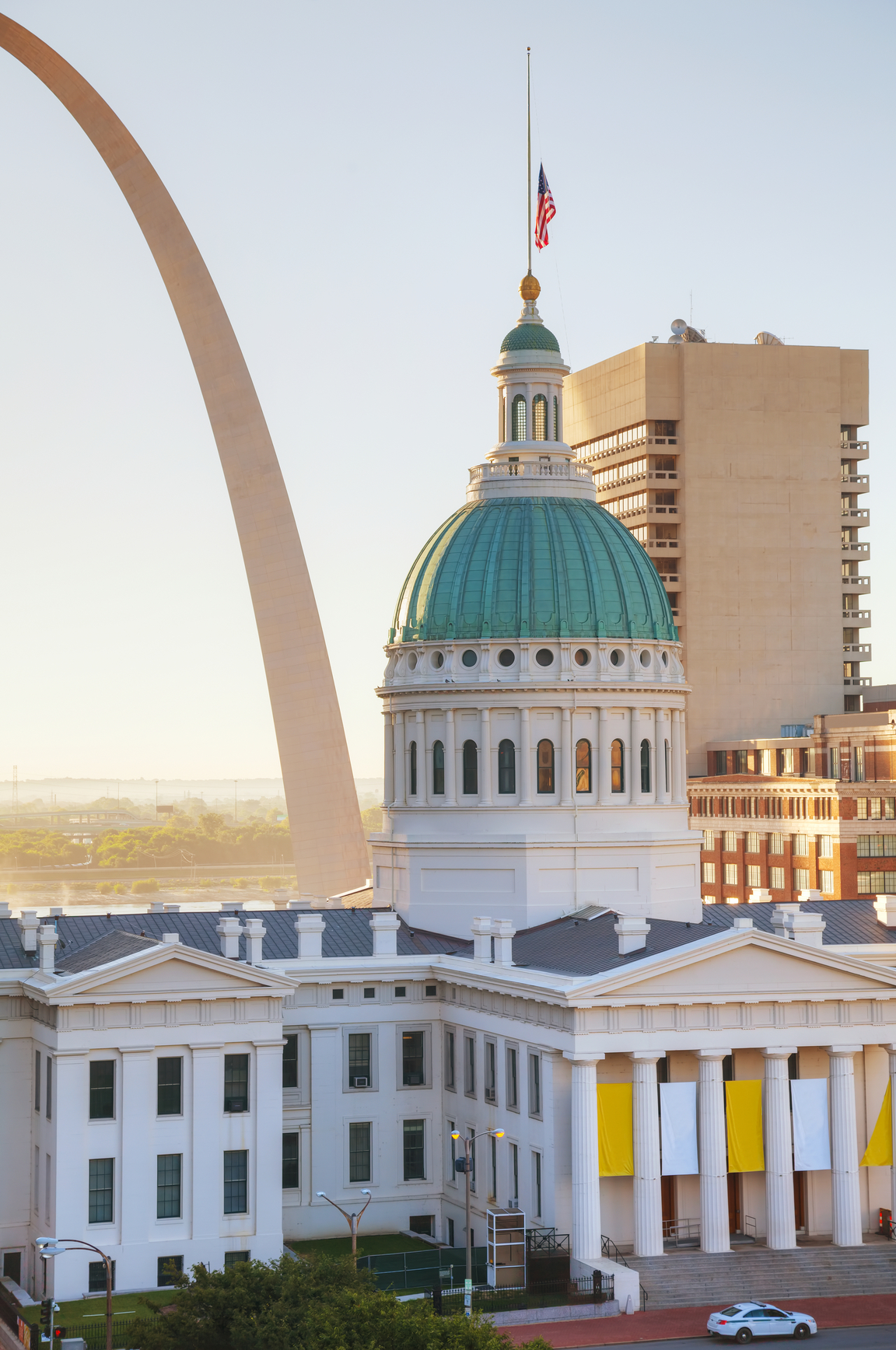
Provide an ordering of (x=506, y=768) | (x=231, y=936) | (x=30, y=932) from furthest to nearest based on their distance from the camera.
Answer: (x=506, y=768) → (x=30, y=932) → (x=231, y=936)

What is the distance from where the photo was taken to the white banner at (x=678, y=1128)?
87.6 metres

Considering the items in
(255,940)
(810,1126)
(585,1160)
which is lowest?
(585,1160)

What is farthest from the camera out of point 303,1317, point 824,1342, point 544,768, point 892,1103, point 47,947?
point 544,768

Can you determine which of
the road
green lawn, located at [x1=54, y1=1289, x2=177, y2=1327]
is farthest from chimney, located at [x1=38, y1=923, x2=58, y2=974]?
the road

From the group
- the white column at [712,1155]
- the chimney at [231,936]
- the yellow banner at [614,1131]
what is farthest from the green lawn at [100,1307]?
the white column at [712,1155]

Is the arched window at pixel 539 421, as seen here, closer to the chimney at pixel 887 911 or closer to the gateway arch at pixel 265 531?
the gateway arch at pixel 265 531

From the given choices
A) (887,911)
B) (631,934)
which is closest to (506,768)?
(631,934)

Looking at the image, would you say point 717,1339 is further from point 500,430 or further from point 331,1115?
point 500,430

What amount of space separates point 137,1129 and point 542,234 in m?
56.5

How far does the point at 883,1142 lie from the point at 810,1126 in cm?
369

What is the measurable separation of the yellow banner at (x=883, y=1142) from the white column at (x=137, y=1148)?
29.5m

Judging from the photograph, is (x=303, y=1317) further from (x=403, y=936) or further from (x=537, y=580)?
(x=537, y=580)

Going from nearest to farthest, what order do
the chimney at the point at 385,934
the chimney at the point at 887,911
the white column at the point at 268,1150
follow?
the white column at the point at 268,1150 < the chimney at the point at 385,934 < the chimney at the point at 887,911

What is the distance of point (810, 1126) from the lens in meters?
90.0
